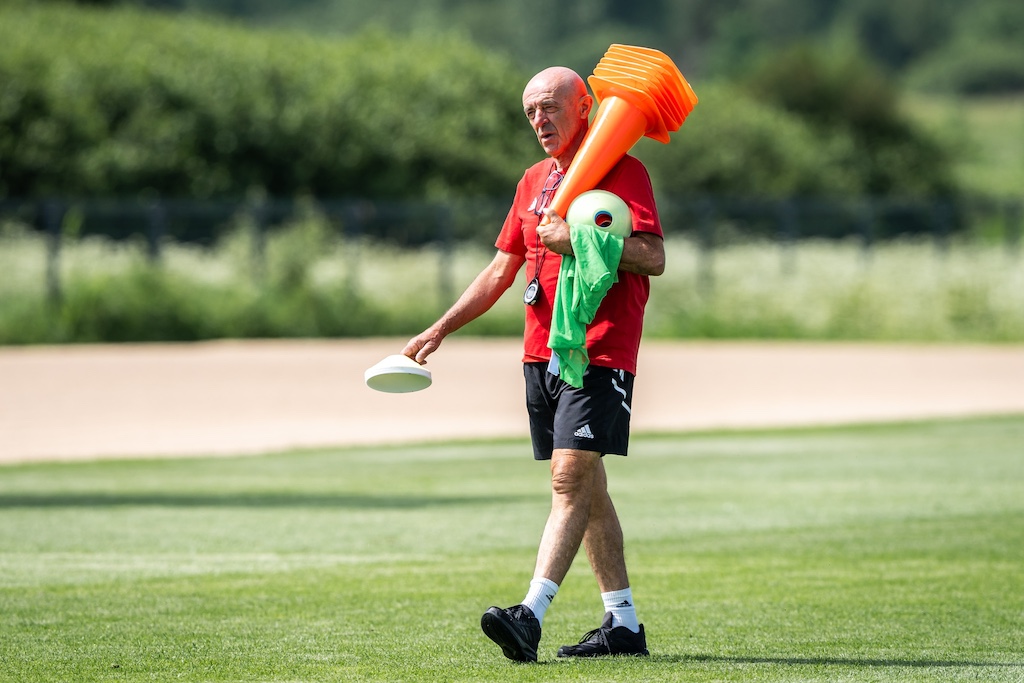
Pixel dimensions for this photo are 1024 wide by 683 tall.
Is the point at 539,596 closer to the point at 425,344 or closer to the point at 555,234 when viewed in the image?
the point at 425,344

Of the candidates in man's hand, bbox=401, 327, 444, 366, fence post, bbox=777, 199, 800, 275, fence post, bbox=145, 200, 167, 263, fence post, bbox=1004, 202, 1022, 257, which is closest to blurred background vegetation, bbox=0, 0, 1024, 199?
fence post, bbox=145, 200, 167, 263

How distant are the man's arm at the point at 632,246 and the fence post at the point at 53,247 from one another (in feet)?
83.6

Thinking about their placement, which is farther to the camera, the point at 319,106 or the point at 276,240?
the point at 319,106

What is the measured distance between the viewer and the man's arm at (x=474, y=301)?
636 cm

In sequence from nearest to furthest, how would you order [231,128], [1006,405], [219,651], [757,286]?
[219,651]
[1006,405]
[757,286]
[231,128]

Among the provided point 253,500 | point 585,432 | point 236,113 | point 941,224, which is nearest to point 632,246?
point 585,432

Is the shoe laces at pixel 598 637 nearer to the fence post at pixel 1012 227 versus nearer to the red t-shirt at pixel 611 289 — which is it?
the red t-shirt at pixel 611 289

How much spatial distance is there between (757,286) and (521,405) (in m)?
15.1

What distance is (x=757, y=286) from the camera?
3597cm

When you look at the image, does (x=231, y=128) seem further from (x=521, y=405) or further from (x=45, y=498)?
(x=45, y=498)

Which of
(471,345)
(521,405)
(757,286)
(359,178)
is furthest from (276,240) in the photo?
(359,178)

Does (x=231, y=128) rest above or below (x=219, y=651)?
above

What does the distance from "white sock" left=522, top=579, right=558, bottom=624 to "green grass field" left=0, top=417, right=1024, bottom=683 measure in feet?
0.67

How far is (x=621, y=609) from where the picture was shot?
630 cm
